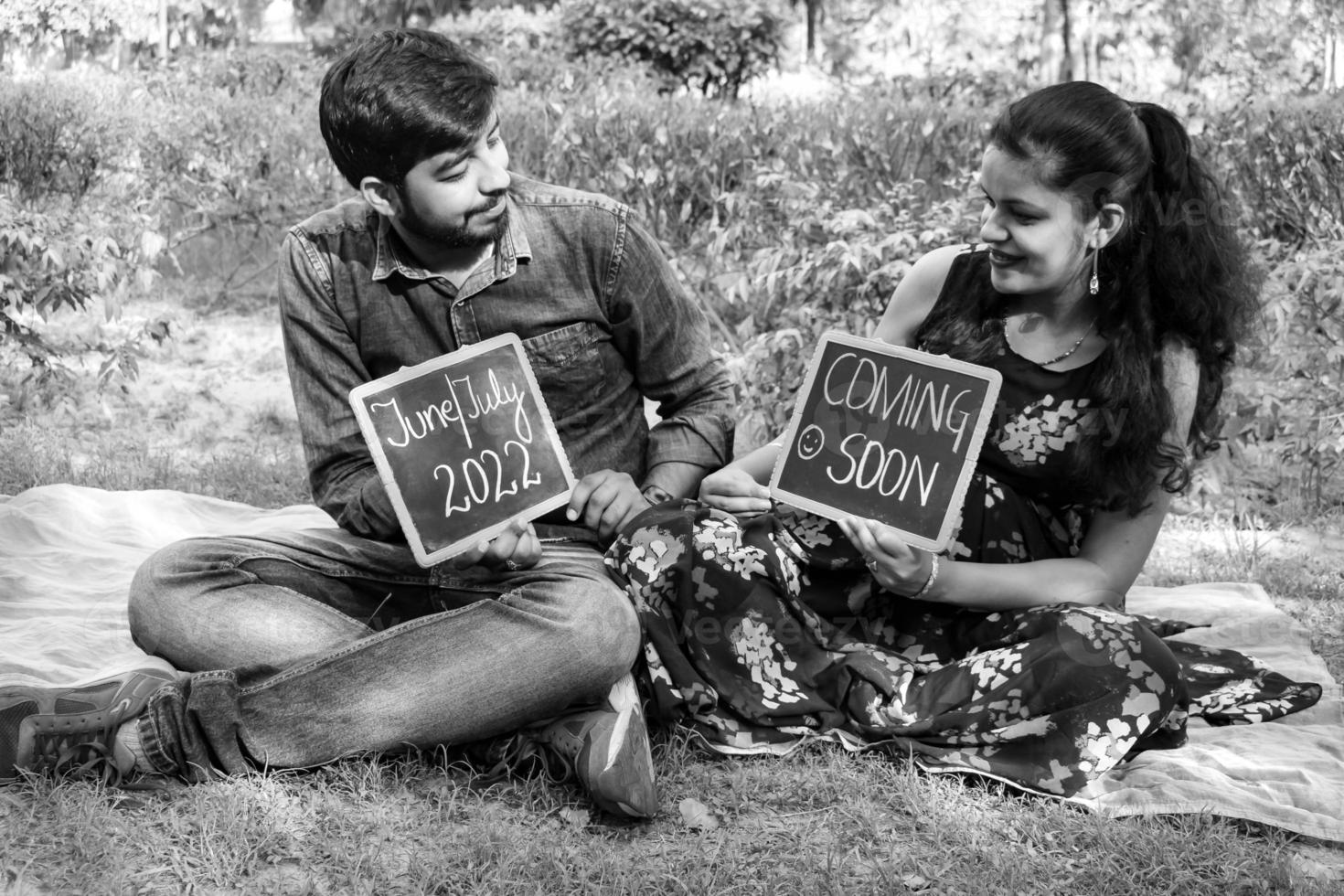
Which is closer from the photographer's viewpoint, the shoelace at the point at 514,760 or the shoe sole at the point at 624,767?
the shoe sole at the point at 624,767

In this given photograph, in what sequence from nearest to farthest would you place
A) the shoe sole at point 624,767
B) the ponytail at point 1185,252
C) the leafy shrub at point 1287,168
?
the shoe sole at point 624,767 → the ponytail at point 1185,252 → the leafy shrub at point 1287,168

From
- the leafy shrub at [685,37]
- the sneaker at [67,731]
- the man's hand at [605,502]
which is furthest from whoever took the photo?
the leafy shrub at [685,37]

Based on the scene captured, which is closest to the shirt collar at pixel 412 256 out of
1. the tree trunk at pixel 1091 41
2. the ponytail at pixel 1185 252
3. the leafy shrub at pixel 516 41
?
the ponytail at pixel 1185 252

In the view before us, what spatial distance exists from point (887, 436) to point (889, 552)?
0.89 feet

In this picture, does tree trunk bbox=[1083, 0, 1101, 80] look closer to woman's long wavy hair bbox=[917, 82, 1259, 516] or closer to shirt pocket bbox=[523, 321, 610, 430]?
woman's long wavy hair bbox=[917, 82, 1259, 516]

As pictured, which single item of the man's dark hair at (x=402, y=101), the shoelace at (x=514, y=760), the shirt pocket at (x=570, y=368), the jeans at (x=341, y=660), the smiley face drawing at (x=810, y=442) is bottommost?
the shoelace at (x=514, y=760)

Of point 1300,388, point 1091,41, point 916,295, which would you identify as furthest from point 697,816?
point 1091,41

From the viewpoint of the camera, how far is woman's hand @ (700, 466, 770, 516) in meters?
3.33

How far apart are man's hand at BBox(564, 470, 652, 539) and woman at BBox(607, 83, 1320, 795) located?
7 centimetres

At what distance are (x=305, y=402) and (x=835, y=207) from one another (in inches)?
117

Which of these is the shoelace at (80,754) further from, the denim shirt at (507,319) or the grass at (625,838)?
the denim shirt at (507,319)

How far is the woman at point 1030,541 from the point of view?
2.96m

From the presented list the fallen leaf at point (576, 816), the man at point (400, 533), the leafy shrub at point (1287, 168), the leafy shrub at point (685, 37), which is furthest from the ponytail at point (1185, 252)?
the leafy shrub at point (685, 37)

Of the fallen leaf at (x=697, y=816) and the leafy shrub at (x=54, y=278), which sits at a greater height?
the leafy shrub at (x=54, y=278)
